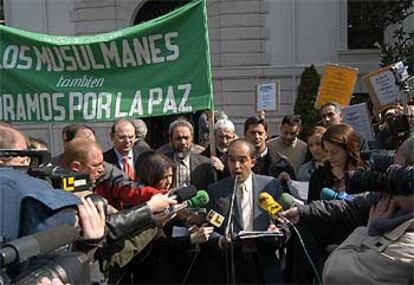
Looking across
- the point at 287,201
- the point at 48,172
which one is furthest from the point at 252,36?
the point at 48,172

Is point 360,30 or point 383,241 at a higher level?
point 360,30

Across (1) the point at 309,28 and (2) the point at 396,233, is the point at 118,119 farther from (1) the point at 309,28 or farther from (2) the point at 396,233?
(1) the point at 309,28

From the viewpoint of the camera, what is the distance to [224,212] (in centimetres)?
449

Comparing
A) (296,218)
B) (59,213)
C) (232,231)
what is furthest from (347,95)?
(59,213)

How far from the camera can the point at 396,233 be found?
2338mm

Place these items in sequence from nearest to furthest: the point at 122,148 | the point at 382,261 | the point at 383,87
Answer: the point at 382,261 → the point at 122,148 → the point at 383,87

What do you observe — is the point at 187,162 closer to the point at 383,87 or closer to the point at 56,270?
the point at 383,87

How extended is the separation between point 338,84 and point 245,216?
12.4 feet

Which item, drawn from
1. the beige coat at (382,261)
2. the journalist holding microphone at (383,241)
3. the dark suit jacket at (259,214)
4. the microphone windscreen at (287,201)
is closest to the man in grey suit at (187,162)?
the dark suit jacket at (259,214)

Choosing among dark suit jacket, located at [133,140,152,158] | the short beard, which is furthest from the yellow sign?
the short beard

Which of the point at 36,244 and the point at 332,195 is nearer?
the point at 36,244

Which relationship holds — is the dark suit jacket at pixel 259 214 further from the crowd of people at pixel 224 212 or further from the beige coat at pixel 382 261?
the beige coat at pixel 382 261

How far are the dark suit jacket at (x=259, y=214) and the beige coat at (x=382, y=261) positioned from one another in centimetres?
203

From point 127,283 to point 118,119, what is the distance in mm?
1514
